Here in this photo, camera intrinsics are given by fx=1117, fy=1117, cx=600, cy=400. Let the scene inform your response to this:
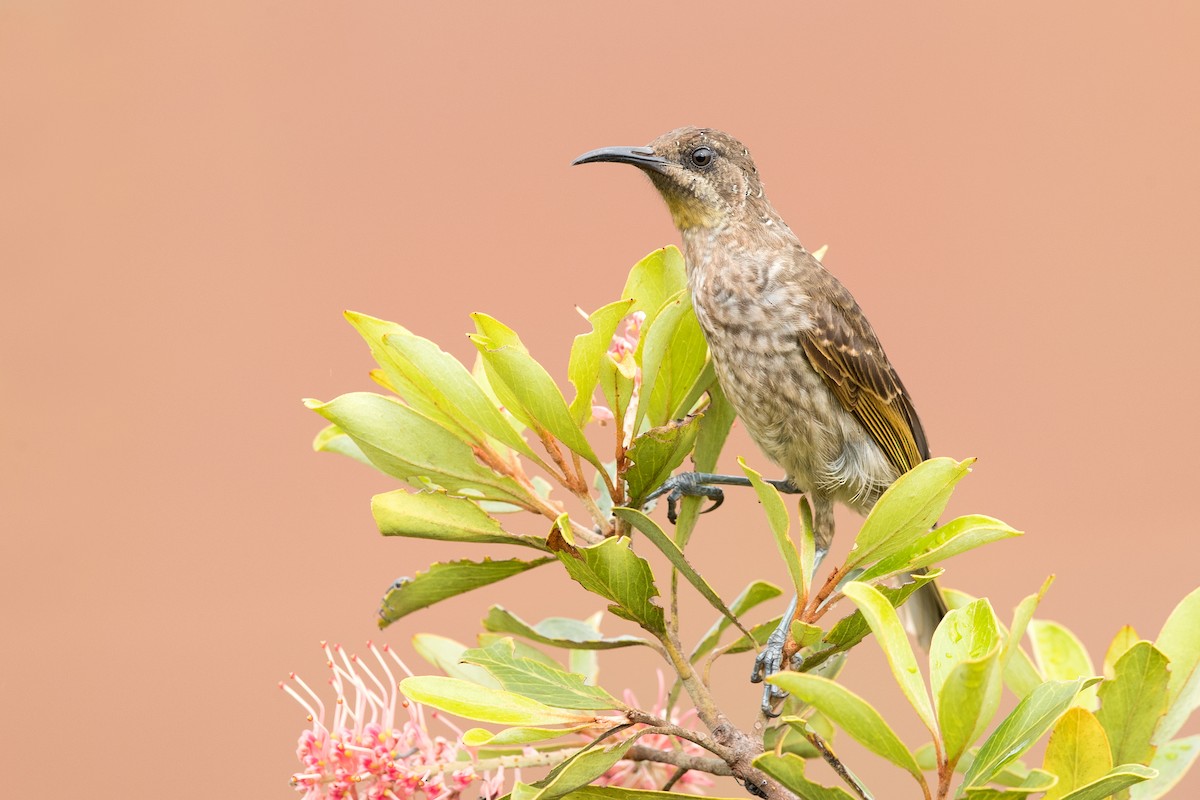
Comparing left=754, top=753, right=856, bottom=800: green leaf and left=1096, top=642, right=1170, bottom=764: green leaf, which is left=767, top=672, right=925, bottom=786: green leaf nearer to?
left=754, top=753, right=856, bottom=800: green leaf

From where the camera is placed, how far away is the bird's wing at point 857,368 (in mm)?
1856

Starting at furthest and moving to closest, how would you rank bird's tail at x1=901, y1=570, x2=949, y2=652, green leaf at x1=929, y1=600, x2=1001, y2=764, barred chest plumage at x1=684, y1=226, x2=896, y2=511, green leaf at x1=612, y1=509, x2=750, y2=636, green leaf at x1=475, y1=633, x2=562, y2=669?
1. bird's tail at x1=901, y1=570, x2=949, y2=652
2. barred chest plumage at x1=684, y1=226, x2=896, y2=511
3. green leaf at x1=475, y1=633, x2=562, y2=669
4. green leaf at x1=612, y1=509, x2=750, y2=636
5. green leaf at x1=929, y1=600, x2=1001, y2=764

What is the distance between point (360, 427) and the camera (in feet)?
3.54

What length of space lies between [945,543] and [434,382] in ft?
1.65

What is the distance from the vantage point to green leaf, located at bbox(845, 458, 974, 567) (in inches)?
38.4

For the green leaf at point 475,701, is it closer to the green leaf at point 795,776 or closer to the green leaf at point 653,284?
the green leaf at point 795,776

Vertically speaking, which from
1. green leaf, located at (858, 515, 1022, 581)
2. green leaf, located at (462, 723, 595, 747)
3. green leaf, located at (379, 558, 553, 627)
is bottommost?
green leaf, located at (462, 723, 595, 747)

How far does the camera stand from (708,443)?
4.54 ft

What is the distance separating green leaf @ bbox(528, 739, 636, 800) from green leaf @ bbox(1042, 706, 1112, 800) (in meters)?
0.34

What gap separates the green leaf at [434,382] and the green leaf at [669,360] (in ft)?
0.51

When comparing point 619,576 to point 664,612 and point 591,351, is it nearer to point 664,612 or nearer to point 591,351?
point 664,612

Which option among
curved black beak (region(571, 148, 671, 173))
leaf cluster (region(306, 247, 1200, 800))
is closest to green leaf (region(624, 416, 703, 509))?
leaf cluster (region(306, 247, 1200, 800))

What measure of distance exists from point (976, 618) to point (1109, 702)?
185mm

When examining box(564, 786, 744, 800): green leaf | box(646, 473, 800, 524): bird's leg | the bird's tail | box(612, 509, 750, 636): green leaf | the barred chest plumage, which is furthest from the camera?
the bird's tail
